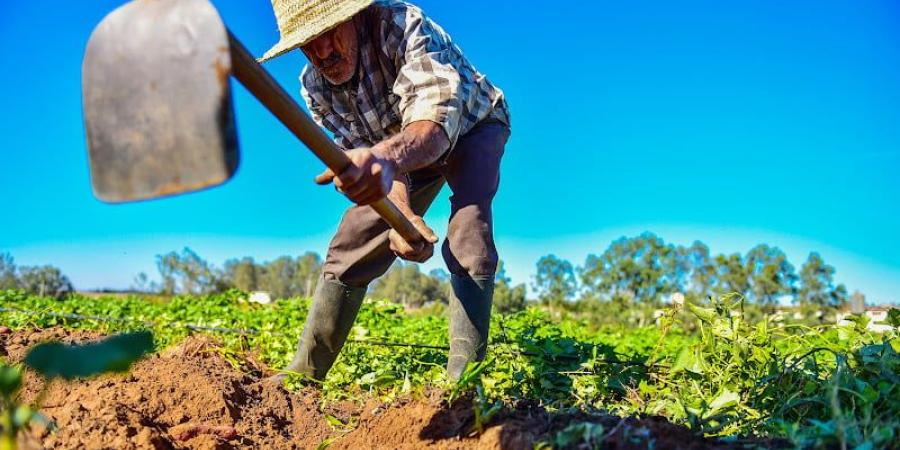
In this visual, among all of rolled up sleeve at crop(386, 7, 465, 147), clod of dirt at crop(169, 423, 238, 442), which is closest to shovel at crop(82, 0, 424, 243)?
rolled up sleeve at crop(386, 7, 465, 147)

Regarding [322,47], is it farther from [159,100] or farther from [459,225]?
[159,100]

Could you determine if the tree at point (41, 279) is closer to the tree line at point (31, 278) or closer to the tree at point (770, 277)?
the tree line at point (31, 278)

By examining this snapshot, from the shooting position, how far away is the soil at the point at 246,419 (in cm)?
166

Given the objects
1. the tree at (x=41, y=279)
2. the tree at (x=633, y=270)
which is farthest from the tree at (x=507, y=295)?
the tree at (x=41, y=279)

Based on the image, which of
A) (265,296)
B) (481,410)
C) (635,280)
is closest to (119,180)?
(481,410)

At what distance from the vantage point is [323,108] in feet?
10.3

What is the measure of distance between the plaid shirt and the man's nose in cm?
13

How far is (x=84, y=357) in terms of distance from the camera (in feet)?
3.34

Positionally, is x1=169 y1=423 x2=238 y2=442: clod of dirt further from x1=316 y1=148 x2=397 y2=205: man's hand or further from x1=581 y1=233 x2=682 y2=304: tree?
x1=581 y1=233 x2=682 y2=304: tree

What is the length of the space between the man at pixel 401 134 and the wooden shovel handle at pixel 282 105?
24 cm

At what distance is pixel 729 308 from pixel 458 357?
1082mm

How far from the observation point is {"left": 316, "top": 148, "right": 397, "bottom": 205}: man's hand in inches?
72.8

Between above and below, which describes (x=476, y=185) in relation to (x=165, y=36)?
above

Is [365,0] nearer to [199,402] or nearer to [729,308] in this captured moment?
[199,402]
